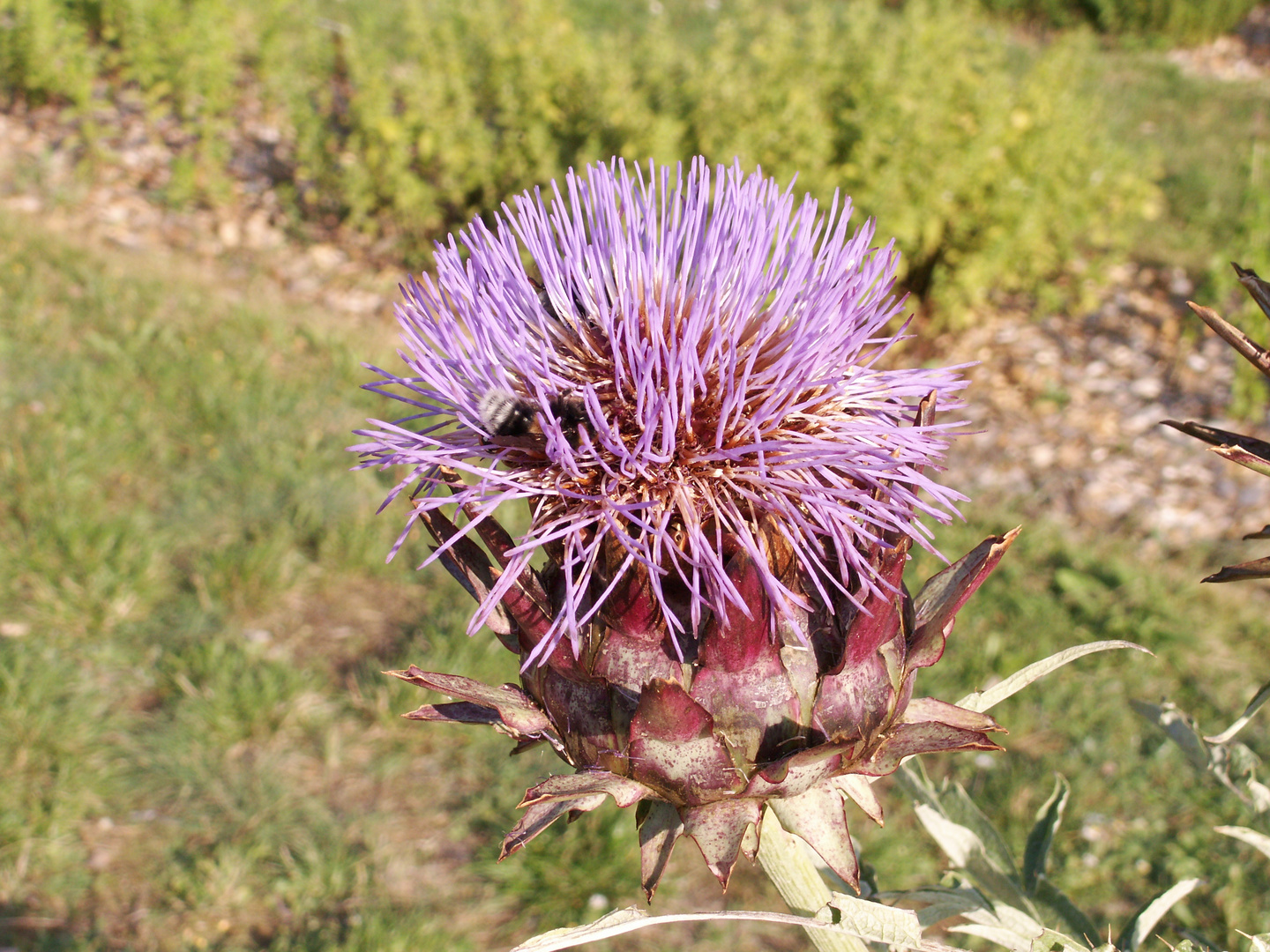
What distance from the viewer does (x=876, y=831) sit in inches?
93.8

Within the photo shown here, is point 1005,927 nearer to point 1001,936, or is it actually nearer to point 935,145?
point 1001,936

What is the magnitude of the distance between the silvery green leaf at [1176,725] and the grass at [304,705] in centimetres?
124

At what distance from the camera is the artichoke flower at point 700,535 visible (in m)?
1.04

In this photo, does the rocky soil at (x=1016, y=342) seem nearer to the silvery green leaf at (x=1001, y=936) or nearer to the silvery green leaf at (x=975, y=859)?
the silvery green leaf at (x=975, y=859)

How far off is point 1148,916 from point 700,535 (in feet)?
1.95

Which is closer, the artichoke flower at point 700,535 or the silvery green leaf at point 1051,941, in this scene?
the silvery green leaf at point 1051,941

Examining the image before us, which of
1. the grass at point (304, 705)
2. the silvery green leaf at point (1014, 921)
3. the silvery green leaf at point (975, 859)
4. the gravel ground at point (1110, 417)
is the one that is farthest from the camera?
the gravel ground at point (1110, 417)

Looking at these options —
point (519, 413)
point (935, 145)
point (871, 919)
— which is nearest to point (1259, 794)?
point (871, 919)

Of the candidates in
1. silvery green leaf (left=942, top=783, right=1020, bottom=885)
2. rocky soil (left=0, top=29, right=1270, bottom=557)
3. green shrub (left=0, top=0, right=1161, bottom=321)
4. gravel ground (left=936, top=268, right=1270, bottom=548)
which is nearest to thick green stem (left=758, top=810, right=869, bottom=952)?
silvery green leaf (left=942, top=783, right=1020, bottom=885)

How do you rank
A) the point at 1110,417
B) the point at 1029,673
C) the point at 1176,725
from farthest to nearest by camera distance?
the point at 1110,417 < the point at 1176,725 < the point at 1029,673

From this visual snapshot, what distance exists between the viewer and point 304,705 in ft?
8.52

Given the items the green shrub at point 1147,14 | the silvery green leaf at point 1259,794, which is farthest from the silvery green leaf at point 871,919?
the green shrub at point 1147,14

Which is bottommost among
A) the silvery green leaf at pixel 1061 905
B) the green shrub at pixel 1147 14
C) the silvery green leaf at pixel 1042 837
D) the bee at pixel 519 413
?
the silvery green leaf at pixel 1061 905

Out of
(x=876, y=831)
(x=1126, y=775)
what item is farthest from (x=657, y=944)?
(x=1126, y=775)
